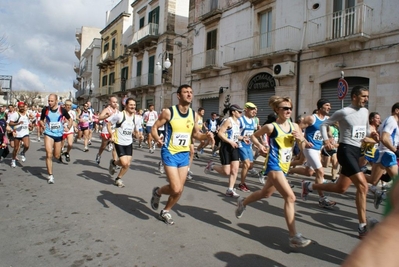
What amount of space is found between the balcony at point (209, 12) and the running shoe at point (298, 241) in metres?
19.2

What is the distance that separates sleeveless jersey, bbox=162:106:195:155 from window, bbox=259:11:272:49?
14061 mm

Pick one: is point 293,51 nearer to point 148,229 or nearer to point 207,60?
point 207,60

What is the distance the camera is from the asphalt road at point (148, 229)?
137 inches

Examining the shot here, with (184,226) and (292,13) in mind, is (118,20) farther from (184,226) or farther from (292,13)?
(184,226)

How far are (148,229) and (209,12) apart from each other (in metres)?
19.4

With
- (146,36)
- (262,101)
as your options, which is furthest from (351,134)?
(146,36)

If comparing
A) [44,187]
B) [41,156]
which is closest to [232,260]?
[44,187]

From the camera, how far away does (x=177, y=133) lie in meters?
4.64

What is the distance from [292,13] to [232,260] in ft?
49.5

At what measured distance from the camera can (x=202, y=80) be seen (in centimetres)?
2286

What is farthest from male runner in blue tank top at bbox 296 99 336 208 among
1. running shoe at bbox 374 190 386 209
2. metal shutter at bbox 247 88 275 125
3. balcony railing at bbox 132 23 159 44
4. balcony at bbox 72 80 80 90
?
balcony at bbox 72 80 80 90

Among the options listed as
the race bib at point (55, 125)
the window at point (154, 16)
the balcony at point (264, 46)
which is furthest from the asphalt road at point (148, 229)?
the window at point (154, 16)

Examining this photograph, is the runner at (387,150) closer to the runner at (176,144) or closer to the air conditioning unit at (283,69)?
the runner at (176,144)

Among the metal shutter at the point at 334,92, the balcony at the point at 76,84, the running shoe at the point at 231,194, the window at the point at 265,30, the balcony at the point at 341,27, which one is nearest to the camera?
the running shoe at the point at 231,194
